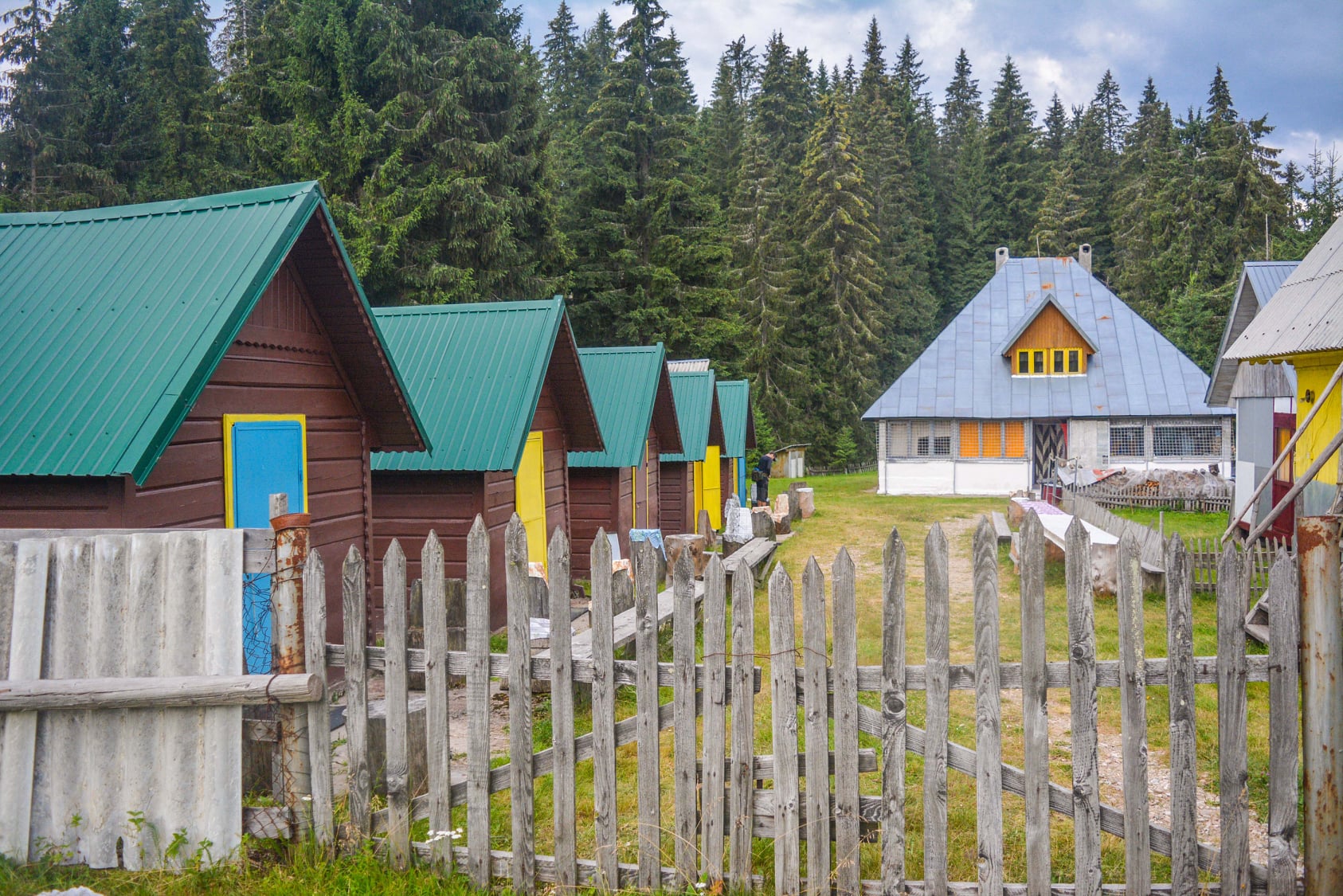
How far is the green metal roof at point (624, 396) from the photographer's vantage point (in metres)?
15.4

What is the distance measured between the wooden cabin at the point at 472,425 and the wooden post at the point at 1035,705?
22.4ft

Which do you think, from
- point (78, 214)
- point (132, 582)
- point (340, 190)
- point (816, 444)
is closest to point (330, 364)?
point (78, 214)

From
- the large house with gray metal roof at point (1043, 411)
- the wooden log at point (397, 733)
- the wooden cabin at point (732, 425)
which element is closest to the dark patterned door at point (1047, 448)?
the large house with gray metal roof at point (1043, 411)

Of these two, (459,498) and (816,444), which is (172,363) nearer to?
(459,498)

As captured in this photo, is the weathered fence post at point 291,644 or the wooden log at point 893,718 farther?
the weathered fence post at point 291,644

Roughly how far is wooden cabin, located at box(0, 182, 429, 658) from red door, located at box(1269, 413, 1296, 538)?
47.2ft

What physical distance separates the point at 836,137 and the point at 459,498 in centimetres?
4165

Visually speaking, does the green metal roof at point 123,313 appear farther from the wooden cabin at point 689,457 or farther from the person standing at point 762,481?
the person standing at point 762,481

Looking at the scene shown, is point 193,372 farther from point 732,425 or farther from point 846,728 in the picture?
point 732,425

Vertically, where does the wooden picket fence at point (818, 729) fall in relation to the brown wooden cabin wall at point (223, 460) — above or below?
below

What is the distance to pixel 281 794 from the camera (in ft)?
14.6

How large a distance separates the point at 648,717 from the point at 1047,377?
32.9m

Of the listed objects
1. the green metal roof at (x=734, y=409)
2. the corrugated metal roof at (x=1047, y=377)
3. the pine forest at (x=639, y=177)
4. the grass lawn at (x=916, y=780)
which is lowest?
the grass lawn at (x=916, y=780)

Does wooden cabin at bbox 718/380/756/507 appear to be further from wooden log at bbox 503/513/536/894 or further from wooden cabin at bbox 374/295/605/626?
wooden log at bbox 503/513/536/894
